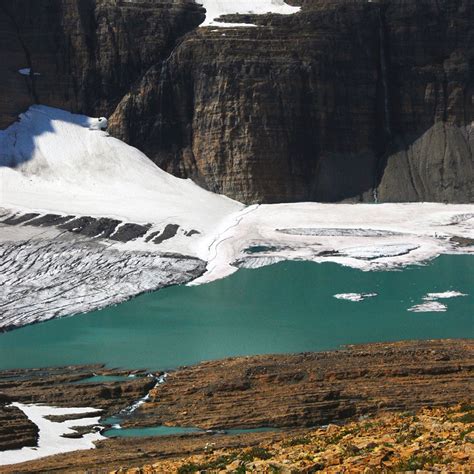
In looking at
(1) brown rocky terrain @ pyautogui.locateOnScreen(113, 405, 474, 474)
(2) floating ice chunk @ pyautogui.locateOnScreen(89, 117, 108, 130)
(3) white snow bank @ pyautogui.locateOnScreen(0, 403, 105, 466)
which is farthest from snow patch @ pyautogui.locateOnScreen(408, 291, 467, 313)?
(2) floating ice chunk @ pyautogui.locateOnScreen(89, 117, 108, 130)

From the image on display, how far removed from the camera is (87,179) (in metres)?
66.2

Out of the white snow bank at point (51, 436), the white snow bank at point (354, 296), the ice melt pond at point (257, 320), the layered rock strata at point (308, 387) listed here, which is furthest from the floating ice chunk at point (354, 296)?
the white snow bank at point (51, 436)

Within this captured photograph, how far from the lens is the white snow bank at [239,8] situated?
70.0 meters

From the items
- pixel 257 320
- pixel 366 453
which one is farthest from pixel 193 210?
pixel 366 453

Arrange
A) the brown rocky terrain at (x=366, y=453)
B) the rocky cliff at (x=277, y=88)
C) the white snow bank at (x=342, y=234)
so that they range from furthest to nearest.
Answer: the rocky cliff at (x=277, y=88)
the white snow bank at (x=342, y=234)
the brown rocky terrain at (x=366, y=453)

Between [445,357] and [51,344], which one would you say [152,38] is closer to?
[51,344]

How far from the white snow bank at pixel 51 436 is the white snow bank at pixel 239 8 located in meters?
45.6

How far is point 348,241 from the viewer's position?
56.4m

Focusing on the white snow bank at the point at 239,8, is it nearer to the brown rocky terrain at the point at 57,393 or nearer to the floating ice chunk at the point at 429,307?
the floating ice chunk at the point at 429,307

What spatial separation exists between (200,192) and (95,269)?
657 inches

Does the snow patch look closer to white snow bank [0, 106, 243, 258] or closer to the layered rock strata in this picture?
the layered rock strata

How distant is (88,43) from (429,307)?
120 ft

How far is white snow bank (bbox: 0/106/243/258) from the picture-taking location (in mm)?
60938

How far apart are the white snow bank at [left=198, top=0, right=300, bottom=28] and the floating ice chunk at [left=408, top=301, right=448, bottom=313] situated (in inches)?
1215
